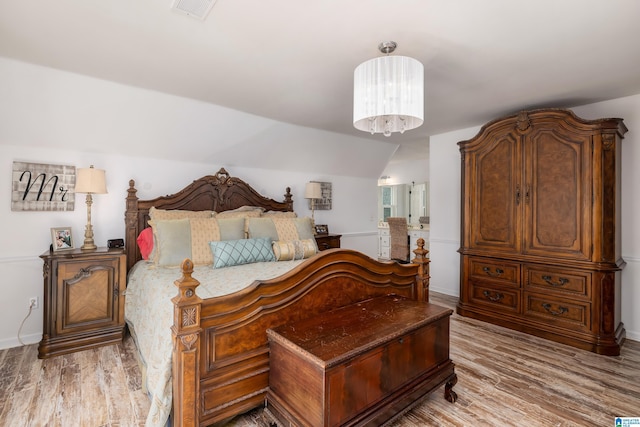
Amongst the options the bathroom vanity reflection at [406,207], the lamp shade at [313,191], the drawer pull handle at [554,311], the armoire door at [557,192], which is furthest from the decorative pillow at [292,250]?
the bathroom vanity reflection at [406,207]

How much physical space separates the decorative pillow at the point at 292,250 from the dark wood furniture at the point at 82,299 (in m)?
1.46

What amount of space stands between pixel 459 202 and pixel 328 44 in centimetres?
316

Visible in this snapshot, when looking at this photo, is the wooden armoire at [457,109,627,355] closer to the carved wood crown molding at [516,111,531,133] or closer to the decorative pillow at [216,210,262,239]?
the carved wood crown molding at [516,111,531,133]

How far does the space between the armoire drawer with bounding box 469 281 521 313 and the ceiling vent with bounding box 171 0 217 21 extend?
3692 mm

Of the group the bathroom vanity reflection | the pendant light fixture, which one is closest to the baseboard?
the pendant light fixture

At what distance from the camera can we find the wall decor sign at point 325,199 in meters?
5.01

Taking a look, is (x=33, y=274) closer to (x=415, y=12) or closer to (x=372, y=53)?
(x=372, y=53)

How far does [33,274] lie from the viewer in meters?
2.96

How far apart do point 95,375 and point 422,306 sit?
2497 millimetres

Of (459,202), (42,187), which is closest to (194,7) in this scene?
(42,187)

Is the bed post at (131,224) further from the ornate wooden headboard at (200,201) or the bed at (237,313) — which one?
the bed at (237,313)

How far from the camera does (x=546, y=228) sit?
317cm

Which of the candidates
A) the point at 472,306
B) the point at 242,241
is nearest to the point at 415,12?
the point at 242,241

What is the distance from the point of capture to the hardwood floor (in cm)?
192
